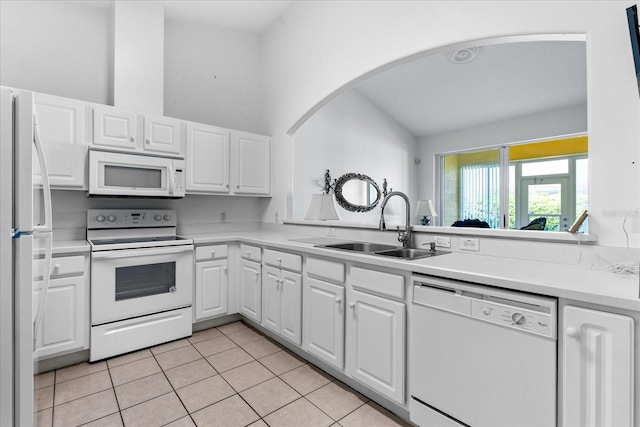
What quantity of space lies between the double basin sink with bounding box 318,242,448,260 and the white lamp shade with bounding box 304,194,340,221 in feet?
1.14

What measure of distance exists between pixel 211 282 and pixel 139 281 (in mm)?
603

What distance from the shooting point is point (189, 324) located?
9.23 ft

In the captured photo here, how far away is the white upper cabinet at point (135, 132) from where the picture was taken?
2.60 metres

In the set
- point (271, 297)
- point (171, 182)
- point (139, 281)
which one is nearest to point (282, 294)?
point (271, 297)

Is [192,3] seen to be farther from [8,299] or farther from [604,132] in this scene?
[604,132]

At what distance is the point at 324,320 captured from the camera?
212cm

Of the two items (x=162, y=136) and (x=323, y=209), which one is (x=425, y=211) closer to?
(x=323, y=209)

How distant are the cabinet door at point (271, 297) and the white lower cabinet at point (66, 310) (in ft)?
4.28

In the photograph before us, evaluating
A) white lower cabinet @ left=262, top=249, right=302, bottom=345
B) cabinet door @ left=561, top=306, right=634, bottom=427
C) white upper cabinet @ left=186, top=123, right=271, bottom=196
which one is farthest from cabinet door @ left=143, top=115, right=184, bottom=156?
cabinet door @ left=561, top=306, right=634, bottom=427

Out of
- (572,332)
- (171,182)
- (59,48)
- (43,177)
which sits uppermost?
(59,48)

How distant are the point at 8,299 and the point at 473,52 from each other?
389 centimetres

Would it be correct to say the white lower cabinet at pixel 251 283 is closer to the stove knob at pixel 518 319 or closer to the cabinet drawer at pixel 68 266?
the cabinet drawer at pixel 68 266

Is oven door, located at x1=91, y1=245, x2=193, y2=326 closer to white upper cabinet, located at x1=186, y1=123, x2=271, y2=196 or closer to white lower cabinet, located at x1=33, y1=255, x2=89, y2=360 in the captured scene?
white lower cabinet, located at x1=33, y1=255, x2=89, y2=360

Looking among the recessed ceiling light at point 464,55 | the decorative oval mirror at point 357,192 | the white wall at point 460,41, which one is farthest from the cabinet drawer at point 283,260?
the recessed ceiling light at point 464,55
